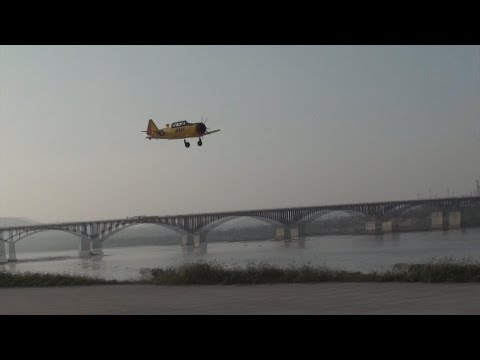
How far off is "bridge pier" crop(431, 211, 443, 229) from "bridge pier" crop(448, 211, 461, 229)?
1505mm

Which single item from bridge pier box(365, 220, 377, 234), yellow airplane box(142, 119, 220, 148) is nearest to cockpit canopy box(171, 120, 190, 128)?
yellow airplane box(142, 119, 220, 148)

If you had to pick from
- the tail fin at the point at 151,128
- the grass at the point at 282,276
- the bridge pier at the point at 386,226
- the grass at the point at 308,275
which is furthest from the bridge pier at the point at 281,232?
the grass at the point at 308,275

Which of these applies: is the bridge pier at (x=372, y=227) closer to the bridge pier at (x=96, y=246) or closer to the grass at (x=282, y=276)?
the bridge pier at (x=96, y=246)

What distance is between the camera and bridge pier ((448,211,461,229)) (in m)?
80.9

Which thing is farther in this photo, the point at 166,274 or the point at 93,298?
the point at 166,274

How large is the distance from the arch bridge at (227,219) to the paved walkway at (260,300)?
60.2 meters

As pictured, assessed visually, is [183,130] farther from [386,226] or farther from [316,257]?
[386,226]

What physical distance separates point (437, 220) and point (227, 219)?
3357 cm

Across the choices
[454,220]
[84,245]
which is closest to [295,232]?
[454,220]

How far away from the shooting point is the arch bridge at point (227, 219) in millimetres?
73438

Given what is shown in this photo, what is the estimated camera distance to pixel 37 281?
13.3m

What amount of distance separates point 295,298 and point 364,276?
9.85 feet
